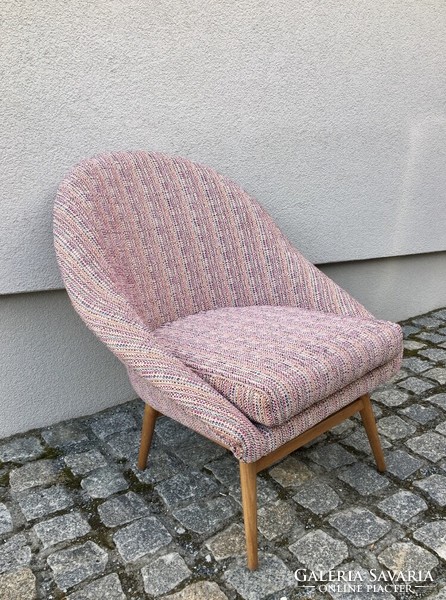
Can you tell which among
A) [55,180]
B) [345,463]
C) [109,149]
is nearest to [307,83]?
[109,149]

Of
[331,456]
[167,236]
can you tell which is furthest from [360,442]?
[167,236]

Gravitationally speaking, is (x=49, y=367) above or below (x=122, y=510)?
above

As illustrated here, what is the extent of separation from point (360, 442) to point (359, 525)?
479 millimetres

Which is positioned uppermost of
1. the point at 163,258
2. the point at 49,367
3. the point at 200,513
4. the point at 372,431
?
the point at 163,258

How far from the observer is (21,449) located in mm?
2104

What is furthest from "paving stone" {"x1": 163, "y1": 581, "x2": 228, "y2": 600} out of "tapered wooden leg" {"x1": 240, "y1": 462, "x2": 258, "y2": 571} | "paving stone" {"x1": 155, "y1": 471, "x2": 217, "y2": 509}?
"paving stone" {"x1": 155, "y1": 471, "x2": 217, "y2": 509}

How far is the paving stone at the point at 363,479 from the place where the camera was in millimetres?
1805

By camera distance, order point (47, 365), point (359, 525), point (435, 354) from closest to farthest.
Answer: point (359, 525) → point (47, 365) → point (435, 354)

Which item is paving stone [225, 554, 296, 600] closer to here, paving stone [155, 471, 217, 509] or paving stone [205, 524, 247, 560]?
paving stone [205, 524, 247, 560]

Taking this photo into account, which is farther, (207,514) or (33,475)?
(33,475)

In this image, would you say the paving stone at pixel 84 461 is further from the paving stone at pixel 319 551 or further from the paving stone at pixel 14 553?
the paving stone at pixel 319 551

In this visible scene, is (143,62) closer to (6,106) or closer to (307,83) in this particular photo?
(6,106)

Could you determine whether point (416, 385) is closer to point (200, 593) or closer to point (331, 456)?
point (331, 456)

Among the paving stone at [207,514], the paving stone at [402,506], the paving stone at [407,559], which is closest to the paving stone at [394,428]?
the paving stone at [402,506]
